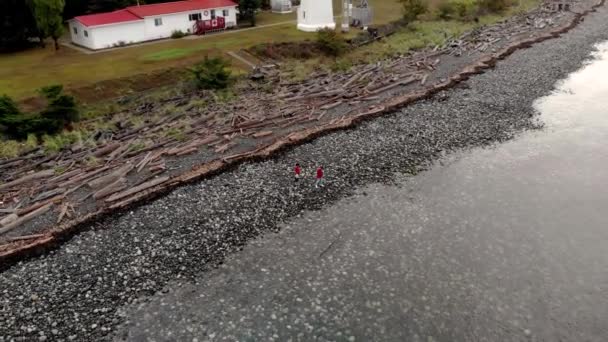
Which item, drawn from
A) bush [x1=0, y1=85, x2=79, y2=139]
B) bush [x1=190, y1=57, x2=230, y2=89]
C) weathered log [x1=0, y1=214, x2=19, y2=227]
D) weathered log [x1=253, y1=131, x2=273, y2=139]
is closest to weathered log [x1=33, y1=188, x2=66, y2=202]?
weathered log [x1=0, y1=214, x2=19, y2=227]

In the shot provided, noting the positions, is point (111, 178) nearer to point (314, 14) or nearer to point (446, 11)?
point (314, 14)

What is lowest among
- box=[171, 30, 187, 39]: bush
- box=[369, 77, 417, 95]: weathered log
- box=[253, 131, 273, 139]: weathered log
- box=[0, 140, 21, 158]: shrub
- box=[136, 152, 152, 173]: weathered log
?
box=[136, 152, 152, 173]: weathered log

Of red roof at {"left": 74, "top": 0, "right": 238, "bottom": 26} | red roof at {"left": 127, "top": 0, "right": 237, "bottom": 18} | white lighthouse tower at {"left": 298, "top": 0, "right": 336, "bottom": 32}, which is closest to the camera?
red roof at {"left": 74, "top": 0, "right": 238, "bottom": 26}

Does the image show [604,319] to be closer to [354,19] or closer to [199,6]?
[354,19]

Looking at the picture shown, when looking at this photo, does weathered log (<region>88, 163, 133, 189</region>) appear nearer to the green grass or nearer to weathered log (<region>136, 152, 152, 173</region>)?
weathered log (<region>136, 152, 152, 173</region>)

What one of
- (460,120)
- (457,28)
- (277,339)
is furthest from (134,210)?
(457,28)

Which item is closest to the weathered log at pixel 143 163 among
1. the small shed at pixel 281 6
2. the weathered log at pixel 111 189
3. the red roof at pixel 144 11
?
the weathered log at pixel 111 189
